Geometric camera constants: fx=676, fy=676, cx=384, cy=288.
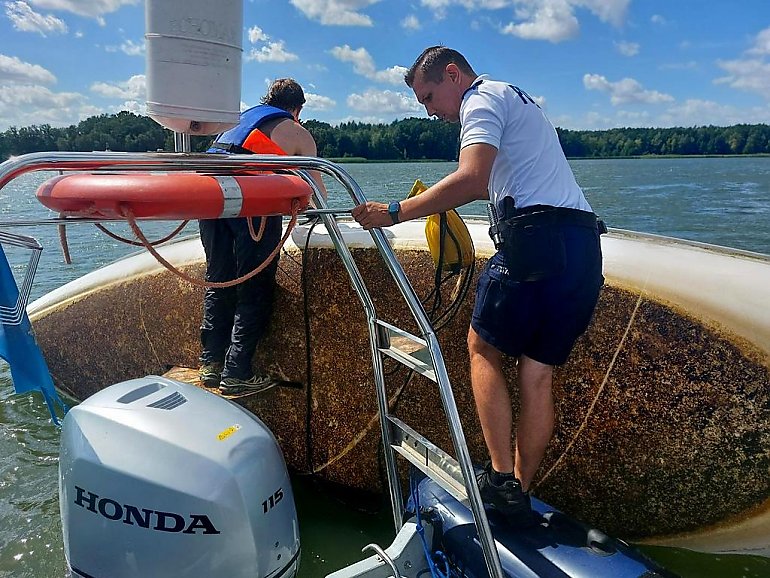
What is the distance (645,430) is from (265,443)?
162 cm

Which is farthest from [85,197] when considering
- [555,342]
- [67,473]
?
[555,342]

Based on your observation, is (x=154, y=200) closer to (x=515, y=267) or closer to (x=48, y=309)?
(x=515, y=267)

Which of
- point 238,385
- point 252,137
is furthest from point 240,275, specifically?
point 252,137

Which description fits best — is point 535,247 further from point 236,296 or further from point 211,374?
point 211,374

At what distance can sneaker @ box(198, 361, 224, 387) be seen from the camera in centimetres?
357

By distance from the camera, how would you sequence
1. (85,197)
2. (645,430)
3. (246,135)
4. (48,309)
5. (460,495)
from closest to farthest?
1. (85,197)
2. (460,495)
3. (645,430)
4. (246,135)
5. (48,309)

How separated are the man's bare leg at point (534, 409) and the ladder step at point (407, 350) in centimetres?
36

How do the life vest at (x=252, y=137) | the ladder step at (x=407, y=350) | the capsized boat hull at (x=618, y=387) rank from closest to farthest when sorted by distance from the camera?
the ladder step at (x=407, y=350), the capsized boat hull at (x=618, y=387), the life vest at (x=252, y=137)

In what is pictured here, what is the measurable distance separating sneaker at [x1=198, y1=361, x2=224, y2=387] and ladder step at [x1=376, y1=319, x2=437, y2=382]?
1.10 m

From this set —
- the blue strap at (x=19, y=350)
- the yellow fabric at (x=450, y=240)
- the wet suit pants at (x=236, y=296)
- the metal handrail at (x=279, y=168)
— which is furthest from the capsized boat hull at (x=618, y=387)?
the blue strap at (x=19, y=350)

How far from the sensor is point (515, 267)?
2.31 meters

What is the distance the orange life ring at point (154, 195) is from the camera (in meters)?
1.87

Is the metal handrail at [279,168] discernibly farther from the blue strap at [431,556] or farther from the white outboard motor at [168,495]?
the white outboard motor at [168,495]

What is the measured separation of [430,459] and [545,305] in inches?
27.4
